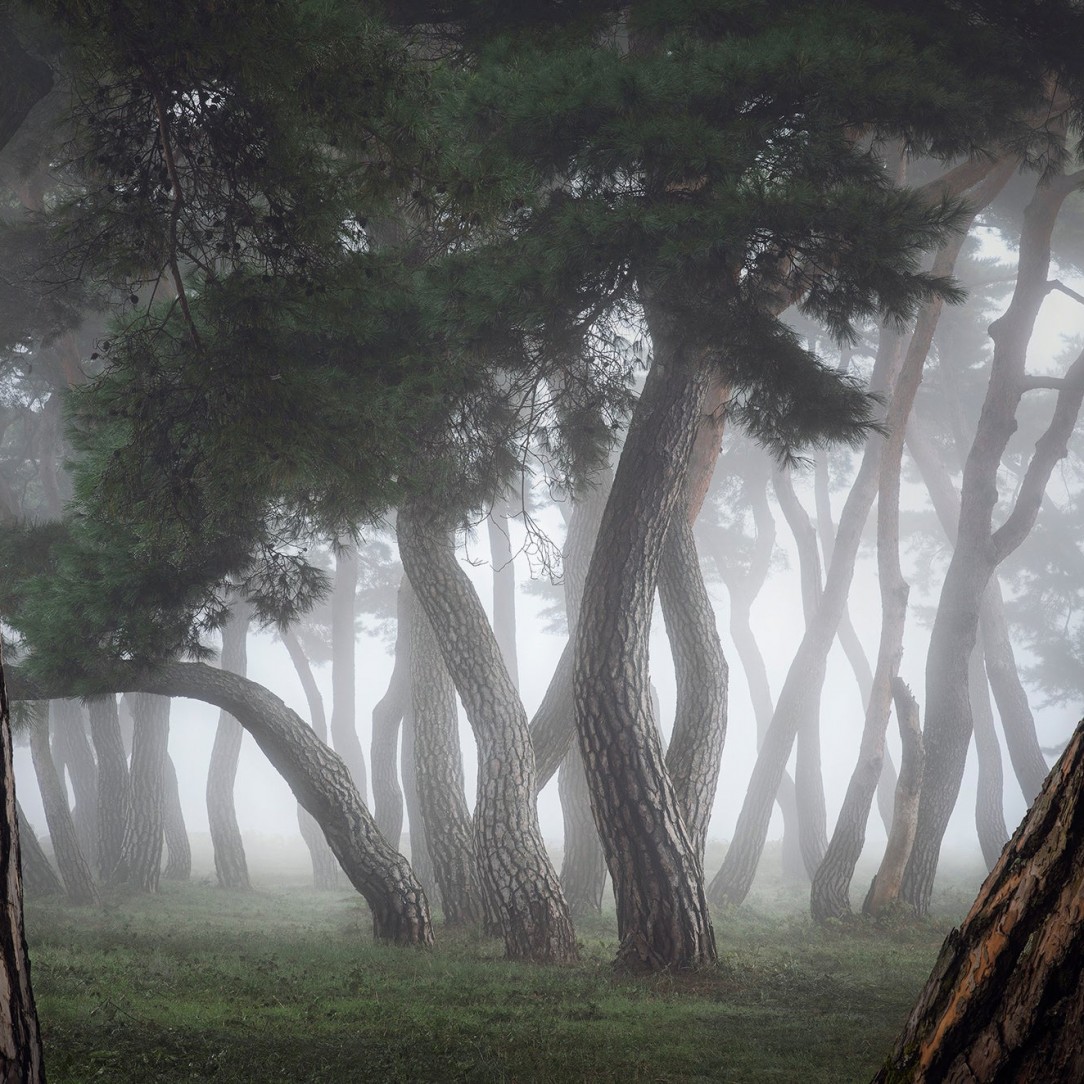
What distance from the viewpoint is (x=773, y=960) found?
8164 mm

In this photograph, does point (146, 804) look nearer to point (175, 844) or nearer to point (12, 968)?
point (175, 844)

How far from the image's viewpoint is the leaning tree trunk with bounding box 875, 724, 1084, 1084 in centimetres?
180

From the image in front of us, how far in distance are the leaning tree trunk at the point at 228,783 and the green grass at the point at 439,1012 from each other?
7873 mm

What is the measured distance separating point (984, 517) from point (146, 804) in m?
13.5

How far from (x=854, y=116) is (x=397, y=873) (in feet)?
24.3

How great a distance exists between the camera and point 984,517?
12180 mm

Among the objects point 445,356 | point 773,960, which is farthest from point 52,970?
point 773,960

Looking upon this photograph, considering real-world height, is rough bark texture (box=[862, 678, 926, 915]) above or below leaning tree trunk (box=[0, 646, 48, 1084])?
below

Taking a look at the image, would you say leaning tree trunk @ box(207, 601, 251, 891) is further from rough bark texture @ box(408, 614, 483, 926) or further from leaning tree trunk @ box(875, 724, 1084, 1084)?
leaning tree trunk @ box(875, 724, 1084, 1084)

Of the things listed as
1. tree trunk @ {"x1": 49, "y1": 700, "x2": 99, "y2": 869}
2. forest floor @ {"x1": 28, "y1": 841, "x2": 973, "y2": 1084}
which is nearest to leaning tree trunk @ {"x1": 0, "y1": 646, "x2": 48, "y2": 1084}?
forest floor @ {"x1": 28, "y1": 841, "x2": 973, "y2": 1084}

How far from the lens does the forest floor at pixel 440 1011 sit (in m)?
3.97

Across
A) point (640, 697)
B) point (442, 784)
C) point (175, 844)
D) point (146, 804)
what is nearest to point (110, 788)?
point (146, 804)

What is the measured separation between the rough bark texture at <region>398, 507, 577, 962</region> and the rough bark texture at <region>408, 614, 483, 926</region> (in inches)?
61.7

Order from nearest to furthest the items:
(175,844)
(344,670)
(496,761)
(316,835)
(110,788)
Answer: (496,761)
(110,788)
(175,844)
(316,835)
(344,670)
